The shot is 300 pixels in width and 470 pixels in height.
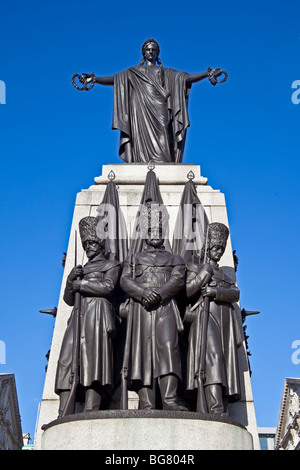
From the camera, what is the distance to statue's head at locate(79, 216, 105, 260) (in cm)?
888

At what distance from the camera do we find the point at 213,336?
8.01 meters

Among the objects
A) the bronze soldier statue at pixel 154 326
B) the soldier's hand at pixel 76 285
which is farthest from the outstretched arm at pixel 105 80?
the soldier's hand at pixel 76 285

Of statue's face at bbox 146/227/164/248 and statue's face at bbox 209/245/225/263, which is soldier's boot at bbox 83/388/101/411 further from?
statue's face at bbox 209/245/225/263

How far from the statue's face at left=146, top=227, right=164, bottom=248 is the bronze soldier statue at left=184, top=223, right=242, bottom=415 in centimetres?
58

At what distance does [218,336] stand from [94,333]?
1.76 meters

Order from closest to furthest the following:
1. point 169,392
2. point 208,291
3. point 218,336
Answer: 1. point 169,392
2. point 218,336
3. point 208,291

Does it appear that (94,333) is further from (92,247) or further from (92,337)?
(92,247)

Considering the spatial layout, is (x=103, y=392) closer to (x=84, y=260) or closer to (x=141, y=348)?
(x=141, y=348)

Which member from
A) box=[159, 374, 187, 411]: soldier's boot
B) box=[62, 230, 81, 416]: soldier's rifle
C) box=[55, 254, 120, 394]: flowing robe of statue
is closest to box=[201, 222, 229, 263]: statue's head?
box=[55, 254, 120, 394]: flowing robe of statue

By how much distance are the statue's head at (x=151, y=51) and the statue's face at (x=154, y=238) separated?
6045 mm

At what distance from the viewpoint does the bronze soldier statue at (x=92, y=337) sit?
7656 mm

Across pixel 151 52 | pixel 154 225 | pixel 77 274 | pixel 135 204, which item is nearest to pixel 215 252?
pixel 154 225

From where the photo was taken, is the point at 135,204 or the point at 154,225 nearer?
the point at 154,225

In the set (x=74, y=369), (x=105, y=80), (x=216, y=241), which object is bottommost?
(x=74, y=369)
